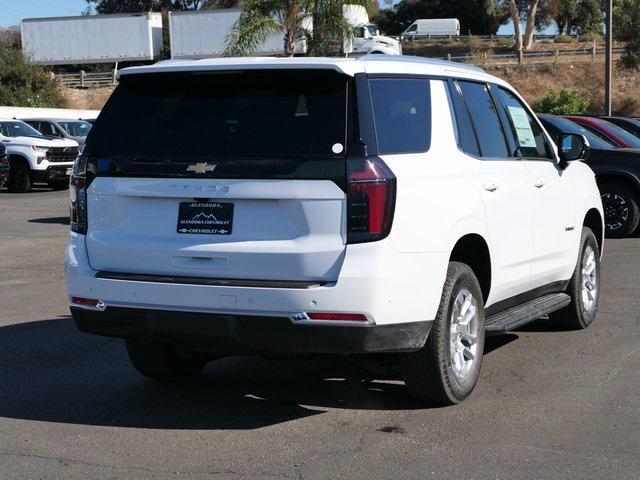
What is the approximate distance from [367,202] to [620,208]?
10644mm

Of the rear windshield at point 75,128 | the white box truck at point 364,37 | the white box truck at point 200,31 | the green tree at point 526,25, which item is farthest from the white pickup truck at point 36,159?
the green tree at point 526,25

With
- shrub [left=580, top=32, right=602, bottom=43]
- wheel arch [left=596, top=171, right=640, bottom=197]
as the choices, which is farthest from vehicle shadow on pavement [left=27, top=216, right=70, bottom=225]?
shrub [left=580, top=32, right=602, bottom=43]

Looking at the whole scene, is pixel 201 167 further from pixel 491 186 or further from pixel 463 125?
pixel 491 186

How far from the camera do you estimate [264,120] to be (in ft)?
18.7

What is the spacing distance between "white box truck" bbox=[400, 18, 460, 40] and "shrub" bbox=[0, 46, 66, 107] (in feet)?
117

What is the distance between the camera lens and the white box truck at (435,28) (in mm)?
82062

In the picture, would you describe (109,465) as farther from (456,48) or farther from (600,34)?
(600,34)

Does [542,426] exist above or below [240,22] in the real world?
below

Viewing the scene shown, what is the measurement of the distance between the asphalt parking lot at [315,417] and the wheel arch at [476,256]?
0.67 meters

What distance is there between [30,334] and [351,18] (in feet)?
72.8

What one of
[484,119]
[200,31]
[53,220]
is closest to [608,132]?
[484,119]

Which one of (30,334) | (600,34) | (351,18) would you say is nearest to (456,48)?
(600,34)

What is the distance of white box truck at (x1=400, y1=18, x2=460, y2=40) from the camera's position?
8206 cm

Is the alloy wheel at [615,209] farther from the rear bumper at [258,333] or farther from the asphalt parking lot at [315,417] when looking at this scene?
the rear bumper at [258,333]
